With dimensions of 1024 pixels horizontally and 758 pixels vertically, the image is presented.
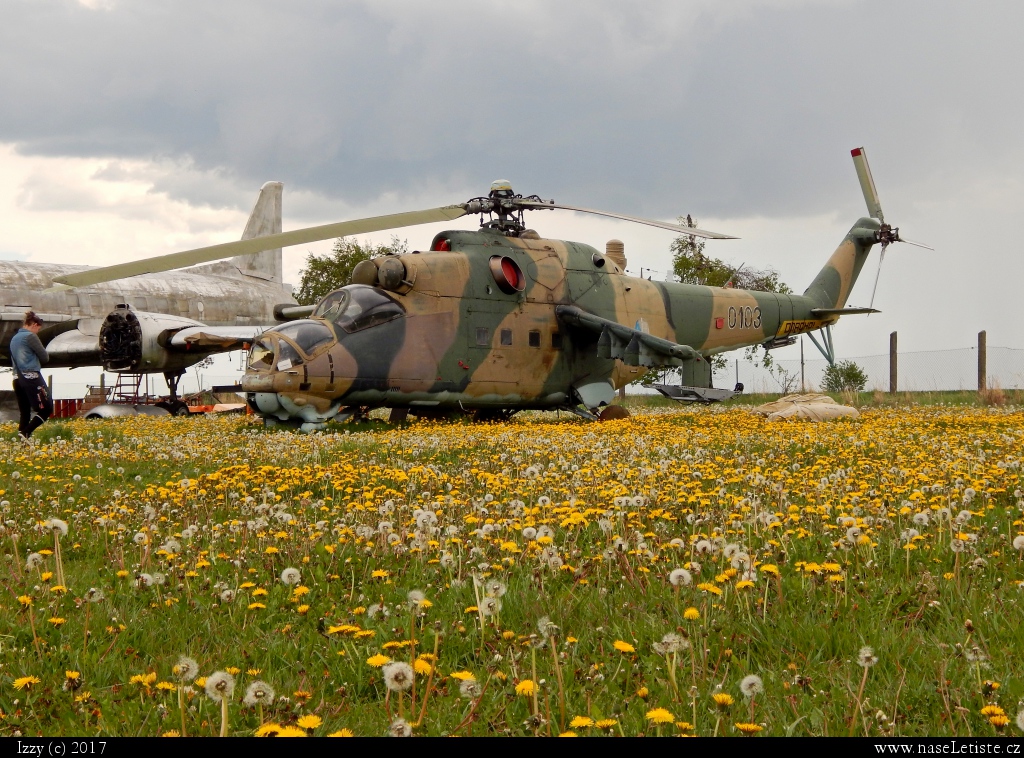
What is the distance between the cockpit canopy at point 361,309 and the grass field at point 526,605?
911 centimetres

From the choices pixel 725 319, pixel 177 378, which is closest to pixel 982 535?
pixel 725 319

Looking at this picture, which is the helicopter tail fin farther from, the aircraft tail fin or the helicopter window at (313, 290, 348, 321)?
the aircraft tail fin

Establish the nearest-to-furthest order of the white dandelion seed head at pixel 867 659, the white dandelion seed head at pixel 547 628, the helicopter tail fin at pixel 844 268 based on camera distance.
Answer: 1. the white dandelion seed head at pixel 867 659
2. the white dandelion seed head at pixel 547 628
3. the helicopter tail fin at pixel 844 268

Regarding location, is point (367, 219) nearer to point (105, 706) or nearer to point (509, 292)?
point (509, 292)

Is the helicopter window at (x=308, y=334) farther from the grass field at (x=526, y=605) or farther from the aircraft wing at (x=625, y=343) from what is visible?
the grass field at (x=526, y=605)

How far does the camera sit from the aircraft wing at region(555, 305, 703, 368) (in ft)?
65.4

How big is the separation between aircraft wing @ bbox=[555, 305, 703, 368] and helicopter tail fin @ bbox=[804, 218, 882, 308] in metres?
7.72

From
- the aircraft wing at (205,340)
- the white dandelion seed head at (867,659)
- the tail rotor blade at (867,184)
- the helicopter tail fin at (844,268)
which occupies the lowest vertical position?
the white dandelion seed head at (867,659)

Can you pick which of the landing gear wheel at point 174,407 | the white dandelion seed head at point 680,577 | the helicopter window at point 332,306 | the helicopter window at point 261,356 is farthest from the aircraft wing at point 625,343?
→ the white dandelion seed head at point 680,577

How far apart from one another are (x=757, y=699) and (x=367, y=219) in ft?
46.2

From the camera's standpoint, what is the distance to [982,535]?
18.7ft

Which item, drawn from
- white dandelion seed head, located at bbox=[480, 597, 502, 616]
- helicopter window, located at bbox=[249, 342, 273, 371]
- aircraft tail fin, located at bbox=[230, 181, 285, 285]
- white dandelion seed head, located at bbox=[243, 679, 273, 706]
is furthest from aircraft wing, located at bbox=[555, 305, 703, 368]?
aircraft tail fin, located at bbox=[230, 181, 285, 285]

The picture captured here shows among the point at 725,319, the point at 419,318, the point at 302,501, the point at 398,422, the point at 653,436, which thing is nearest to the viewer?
the point at 302,501

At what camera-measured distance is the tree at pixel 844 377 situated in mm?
38344
